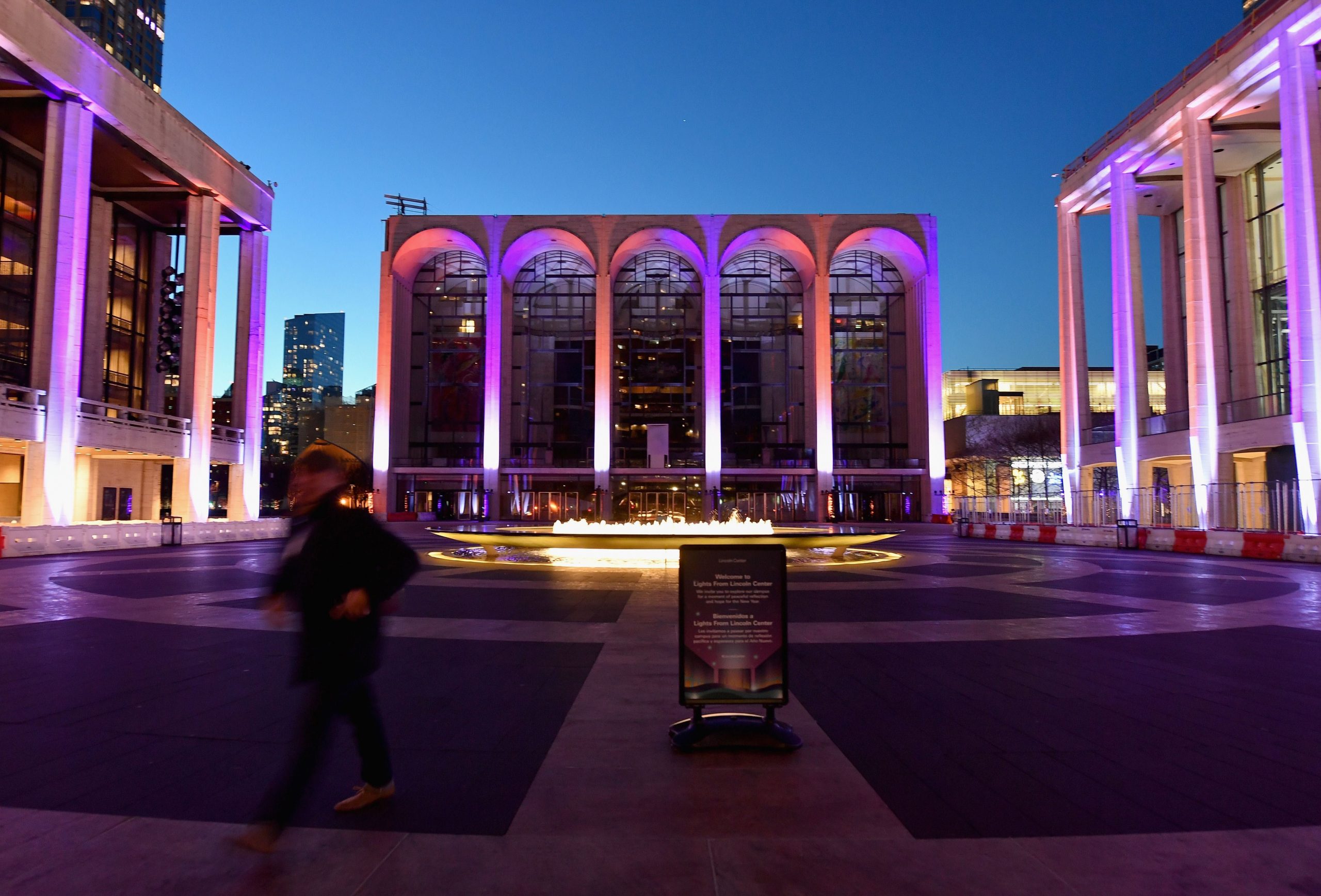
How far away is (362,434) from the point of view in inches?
4087

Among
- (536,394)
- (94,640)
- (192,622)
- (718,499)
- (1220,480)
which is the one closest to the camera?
(94,640)

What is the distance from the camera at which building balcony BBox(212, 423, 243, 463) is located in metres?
40.1

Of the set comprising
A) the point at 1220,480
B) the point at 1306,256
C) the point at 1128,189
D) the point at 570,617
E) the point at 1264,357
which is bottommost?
the point at 570,617

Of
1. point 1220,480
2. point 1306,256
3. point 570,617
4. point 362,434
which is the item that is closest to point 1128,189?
point 1306,256

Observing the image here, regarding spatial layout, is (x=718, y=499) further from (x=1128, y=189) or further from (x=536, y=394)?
(x=1128, y=189)

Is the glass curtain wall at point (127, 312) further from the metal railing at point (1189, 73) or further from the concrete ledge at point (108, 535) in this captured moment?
the metal railing at point (1189, 73)

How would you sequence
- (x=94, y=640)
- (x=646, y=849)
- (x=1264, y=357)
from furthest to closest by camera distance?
(x=1264, y=357) < (x=94, y=640) < (x=646, y=849)

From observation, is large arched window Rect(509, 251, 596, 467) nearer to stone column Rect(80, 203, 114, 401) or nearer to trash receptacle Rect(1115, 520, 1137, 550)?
stone column Rect(80, 203, 114, 401)

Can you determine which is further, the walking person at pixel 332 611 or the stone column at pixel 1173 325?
the stone column at pixel 1173 325

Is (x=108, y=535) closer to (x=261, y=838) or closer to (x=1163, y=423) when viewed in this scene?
(x=261, y=838)

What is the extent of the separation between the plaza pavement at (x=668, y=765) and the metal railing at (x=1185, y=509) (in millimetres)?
20940

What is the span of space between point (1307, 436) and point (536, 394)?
1943 inches

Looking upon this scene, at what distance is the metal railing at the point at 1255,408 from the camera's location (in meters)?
31.2

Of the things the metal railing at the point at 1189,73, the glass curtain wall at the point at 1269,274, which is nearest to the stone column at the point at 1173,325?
the glass curtain wall at the point at 1269,274
